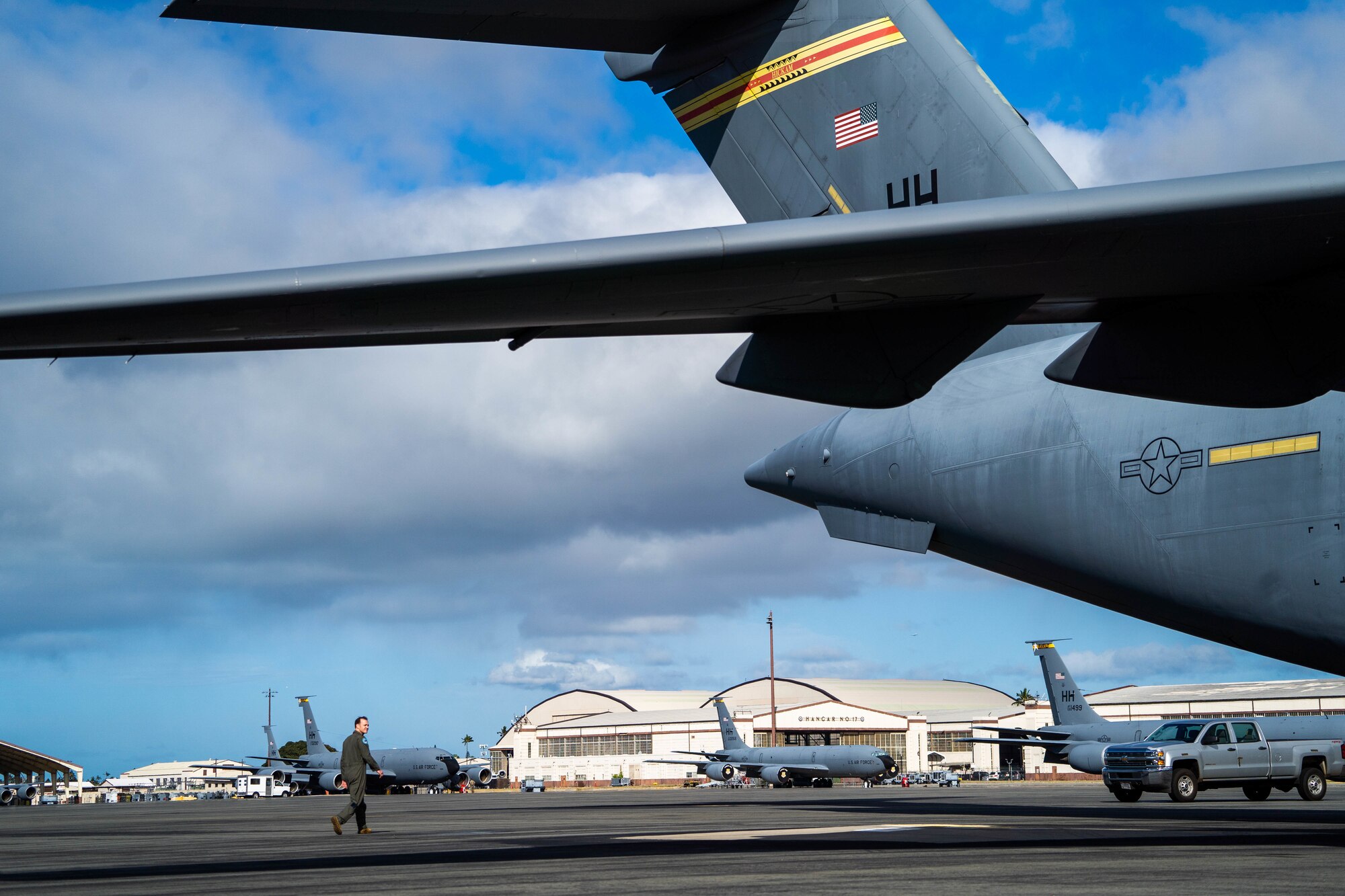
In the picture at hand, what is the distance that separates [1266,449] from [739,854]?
18.0 feet

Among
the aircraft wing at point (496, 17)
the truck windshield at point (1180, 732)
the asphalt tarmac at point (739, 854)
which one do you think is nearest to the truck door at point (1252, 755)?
the truck windshield at point (1180, 732)

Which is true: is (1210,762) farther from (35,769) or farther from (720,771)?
(35,769)

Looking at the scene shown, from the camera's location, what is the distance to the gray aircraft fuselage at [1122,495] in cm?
962

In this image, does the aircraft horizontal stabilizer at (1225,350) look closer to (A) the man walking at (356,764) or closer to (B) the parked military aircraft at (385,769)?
(A) the man walking at (356,764)

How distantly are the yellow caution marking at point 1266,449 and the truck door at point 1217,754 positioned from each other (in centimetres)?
1593

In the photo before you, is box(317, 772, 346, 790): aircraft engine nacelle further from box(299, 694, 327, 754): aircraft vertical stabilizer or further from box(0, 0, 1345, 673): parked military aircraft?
Answer: box(0, 0, 1345, 673): parked military aircraft

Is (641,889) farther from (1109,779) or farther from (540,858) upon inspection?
(1109,779)

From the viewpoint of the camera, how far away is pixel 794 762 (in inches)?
2272

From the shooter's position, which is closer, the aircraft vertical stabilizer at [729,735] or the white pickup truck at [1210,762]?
the white pickup truck at [1210,762]

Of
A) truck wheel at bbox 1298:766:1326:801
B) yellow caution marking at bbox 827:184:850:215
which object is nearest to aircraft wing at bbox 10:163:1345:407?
yellow caution marking at bbox 827:184:850:215

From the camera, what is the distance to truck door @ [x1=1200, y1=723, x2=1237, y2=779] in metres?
23.4

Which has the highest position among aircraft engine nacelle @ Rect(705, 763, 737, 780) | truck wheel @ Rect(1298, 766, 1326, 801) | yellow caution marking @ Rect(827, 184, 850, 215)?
yellow caution marking @ Rect(827, 184, 850, 215)

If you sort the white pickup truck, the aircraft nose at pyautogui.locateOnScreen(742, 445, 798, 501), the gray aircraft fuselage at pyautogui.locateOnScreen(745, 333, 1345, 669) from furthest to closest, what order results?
the white pickup truck, the aircraft nose at pyautogui.locateOnScreen(742, 445, 798, 501), the gray aircraft fuselage at pyautogui.locateOnScreen(745, 333, 1345, 669)

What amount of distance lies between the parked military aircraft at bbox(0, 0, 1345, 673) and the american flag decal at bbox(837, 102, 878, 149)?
0.03 metres
